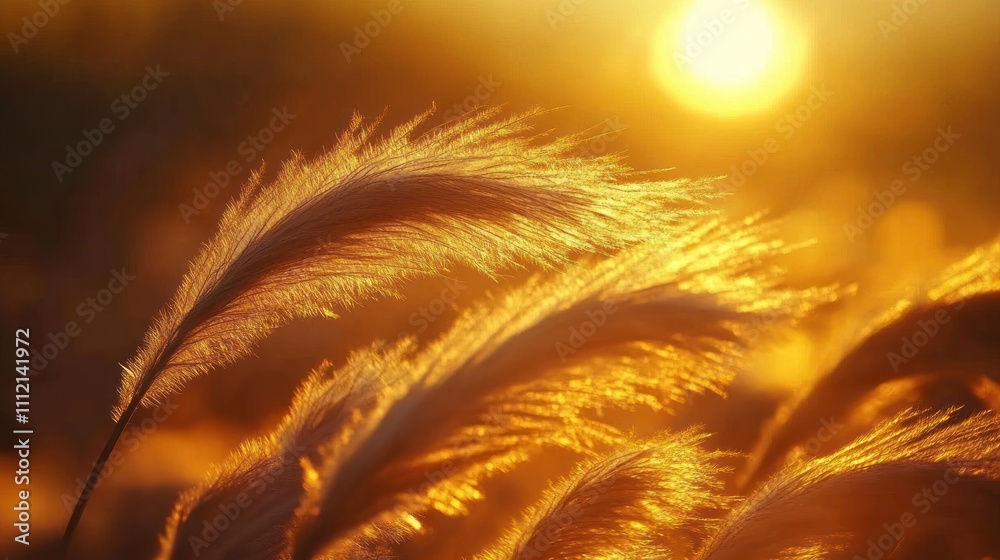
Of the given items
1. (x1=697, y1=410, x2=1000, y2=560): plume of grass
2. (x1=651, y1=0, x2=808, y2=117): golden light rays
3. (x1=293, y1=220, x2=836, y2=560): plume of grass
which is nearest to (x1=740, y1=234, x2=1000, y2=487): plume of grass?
(x1=697, y1=410, x2=1000, y2=560): plume of grass

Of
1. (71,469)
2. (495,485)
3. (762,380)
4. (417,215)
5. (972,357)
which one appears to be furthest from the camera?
(71,469)

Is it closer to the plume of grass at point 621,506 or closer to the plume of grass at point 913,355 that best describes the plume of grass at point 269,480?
the plume of grass at point 621,506

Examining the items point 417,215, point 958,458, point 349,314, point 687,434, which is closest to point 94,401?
point 349,314

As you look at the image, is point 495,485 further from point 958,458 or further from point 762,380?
point 958,458

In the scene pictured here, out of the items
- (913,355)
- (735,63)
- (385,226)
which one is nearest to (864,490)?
(913,355)

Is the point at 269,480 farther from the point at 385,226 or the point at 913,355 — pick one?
the point at 913,355

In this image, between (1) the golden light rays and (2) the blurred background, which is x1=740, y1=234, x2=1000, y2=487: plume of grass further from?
(1) the golden light rays
